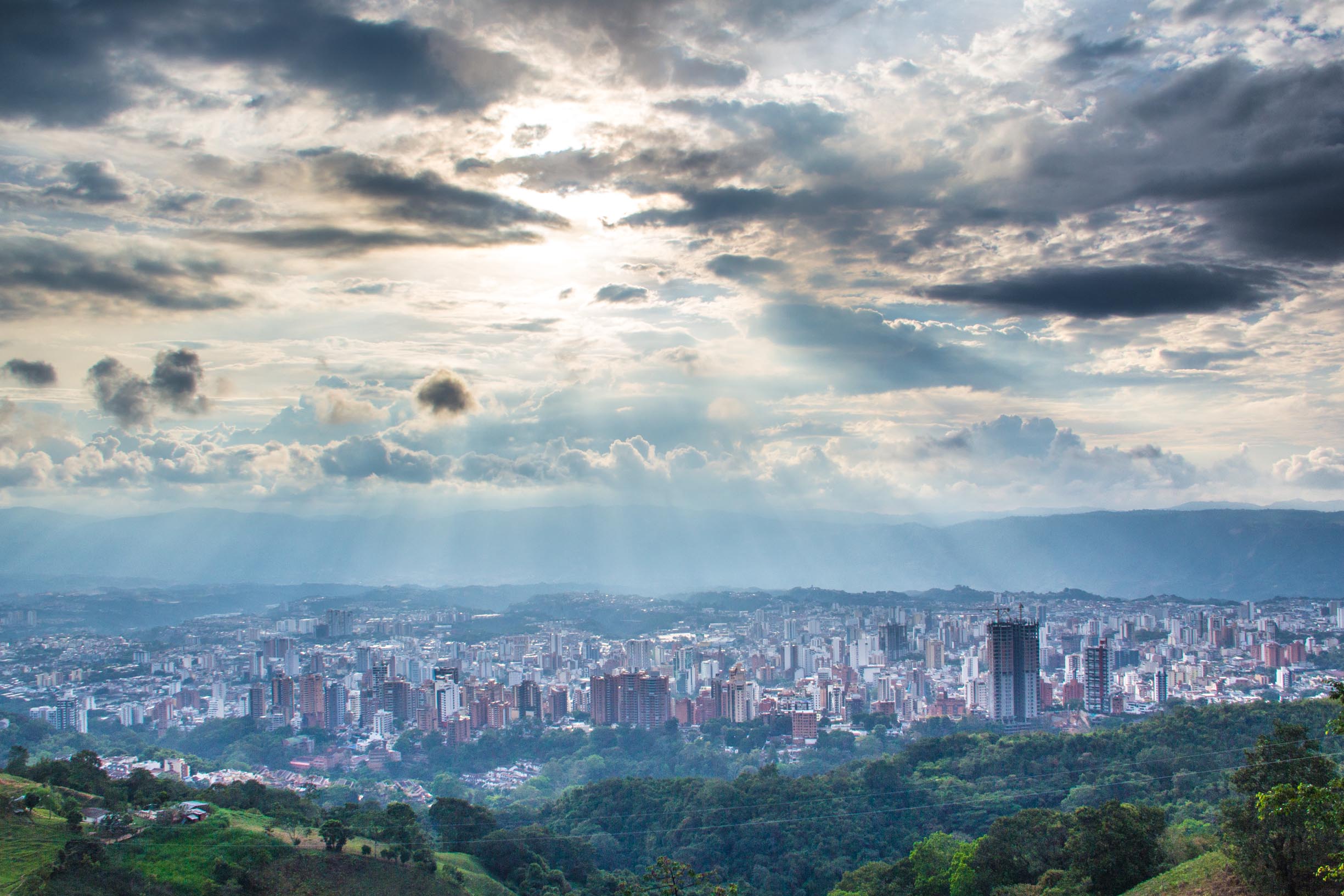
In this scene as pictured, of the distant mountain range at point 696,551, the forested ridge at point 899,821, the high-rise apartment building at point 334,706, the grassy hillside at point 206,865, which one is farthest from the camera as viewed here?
the distant mountain range at point 696,551

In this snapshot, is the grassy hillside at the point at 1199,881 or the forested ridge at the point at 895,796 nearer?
the grassy hillside at the point at 1199,881

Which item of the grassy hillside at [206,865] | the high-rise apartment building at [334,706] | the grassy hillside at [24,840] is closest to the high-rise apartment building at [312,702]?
the high-rise apartment building at [334,706]

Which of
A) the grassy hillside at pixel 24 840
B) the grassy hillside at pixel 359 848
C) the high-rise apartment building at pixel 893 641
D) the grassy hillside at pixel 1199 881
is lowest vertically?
the high-rise apartment building at pixel 893 641

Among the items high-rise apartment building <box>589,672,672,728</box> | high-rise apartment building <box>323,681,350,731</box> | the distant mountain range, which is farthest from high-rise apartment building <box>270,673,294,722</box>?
the distant mountain range

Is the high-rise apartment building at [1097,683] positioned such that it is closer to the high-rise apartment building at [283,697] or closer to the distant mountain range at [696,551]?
the high-rise apartment building at [283,697]

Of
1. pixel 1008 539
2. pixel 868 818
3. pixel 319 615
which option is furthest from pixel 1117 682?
pixel 1008 539

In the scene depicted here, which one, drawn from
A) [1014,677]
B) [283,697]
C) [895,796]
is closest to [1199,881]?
[895,796]

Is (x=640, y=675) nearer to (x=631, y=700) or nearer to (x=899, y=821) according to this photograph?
(x=631, y=700)

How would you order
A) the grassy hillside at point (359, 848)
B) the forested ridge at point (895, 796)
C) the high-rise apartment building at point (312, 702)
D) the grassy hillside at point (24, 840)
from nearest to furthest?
1. the grassy hillside at point (24, 840)
2. the grassy hillside at point (359, 848)
3. the forested ridge at point (895, 796)
4. the high-rise apartment building at point (312, 702)
